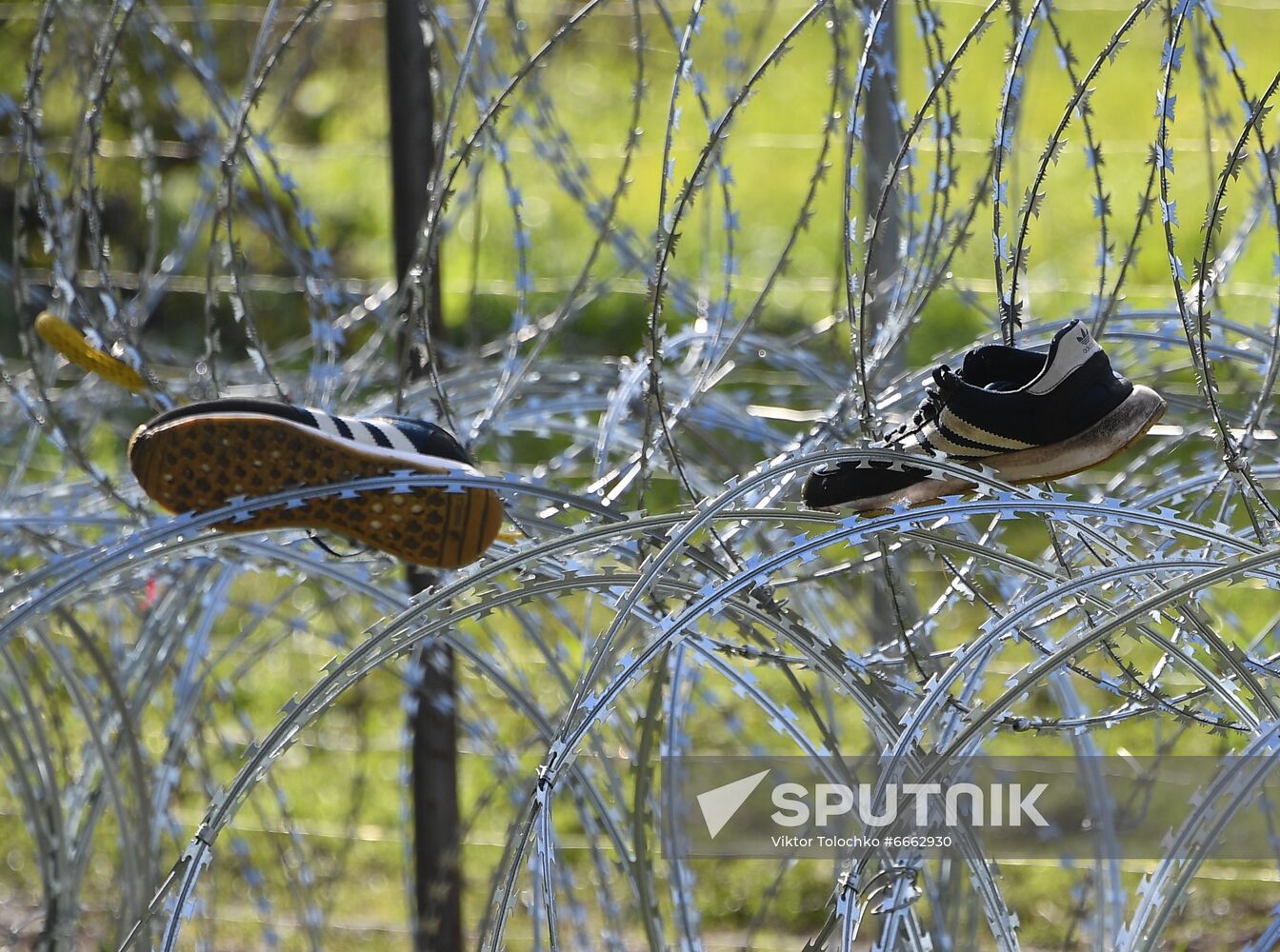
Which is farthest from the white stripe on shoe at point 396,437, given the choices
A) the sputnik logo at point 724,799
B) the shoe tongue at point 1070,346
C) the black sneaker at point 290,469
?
the sputnik logo at point 724,799

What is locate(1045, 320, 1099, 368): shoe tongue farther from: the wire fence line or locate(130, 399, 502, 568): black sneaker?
locate(130, 399, 502, 568): black sneaker

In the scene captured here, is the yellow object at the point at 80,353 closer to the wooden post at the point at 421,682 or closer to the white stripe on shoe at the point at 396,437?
the white stripe on shoe at the point at 396,437

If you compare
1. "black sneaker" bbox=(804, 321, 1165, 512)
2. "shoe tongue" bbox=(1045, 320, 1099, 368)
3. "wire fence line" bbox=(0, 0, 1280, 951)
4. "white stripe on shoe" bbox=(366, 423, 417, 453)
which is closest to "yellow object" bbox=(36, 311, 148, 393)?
"wire fence line" bbox=(0, 0, 1280, 951)

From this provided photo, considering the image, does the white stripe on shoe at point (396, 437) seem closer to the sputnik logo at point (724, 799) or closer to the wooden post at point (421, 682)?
the wooden post at point (421, 682)

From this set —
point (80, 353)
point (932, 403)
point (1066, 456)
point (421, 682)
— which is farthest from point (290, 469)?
point (421, 682)

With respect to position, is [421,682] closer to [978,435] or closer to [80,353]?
[80,353]

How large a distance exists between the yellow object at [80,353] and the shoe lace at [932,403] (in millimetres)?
764

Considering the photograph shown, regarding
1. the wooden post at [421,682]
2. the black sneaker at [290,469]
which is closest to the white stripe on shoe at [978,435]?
the black sneaker at [290,469]

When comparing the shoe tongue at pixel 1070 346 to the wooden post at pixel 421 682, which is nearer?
the shoe tongue at pixel 1070 346

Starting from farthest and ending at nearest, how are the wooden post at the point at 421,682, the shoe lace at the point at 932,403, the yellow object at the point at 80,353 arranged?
the wooden post at the point at 421,682, the yellow object at the point at 80,353, the shoe lace at the point at 932,403

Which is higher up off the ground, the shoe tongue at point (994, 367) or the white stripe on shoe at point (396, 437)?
the shoe tongue at point (994, 367)

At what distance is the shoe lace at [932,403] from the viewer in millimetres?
1243

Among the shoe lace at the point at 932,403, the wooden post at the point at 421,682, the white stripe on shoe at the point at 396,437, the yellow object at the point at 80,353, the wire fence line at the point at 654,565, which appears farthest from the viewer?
the wooden post at the point at 421,682

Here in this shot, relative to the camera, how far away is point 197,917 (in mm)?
2375
